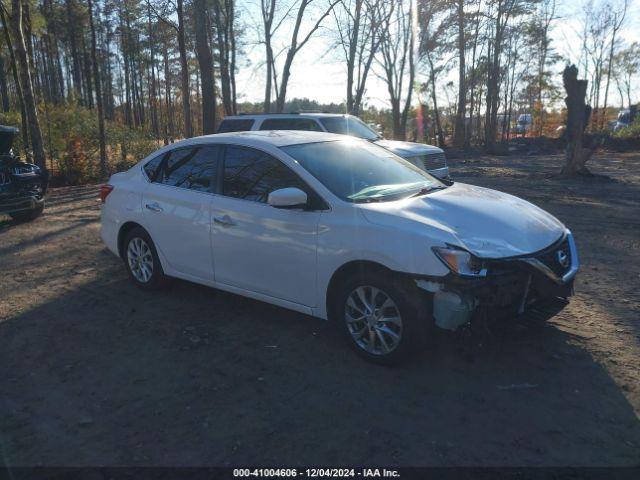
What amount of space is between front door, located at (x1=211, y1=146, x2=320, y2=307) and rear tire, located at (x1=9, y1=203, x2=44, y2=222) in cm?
626

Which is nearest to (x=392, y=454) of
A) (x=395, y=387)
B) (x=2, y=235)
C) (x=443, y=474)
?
(x=443, y=474)

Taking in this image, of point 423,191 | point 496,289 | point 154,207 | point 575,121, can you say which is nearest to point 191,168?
point 154,207

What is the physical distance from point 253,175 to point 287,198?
815mm

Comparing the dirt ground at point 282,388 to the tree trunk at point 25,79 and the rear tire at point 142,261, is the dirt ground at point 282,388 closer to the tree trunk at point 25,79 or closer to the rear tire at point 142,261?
the rear tire at point 142,261

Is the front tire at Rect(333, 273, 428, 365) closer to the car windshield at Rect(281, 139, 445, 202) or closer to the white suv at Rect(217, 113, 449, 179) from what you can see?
the car windshield at Rect(281, 139, 445, 202)

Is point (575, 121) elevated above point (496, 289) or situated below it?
above

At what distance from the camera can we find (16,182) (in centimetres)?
890

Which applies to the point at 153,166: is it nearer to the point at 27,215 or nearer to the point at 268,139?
the point at 268,139

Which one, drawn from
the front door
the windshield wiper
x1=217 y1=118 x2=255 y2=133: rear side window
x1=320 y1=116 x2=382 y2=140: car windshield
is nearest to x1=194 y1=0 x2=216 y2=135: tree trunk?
x1=217 y1=118 x2=255 y2=133: rear side window

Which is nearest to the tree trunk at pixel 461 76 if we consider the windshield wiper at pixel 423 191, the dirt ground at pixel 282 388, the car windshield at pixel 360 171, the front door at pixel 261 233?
the dirt ground at pixel 282 388

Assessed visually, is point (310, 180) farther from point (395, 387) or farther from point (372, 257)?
point (395, 387)

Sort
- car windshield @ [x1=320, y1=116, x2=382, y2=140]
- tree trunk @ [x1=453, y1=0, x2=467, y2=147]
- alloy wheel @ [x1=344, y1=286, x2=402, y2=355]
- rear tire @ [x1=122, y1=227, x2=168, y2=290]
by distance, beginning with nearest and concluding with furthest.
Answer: alloy wheel @ [x1=344, y1=286, x2=402, y2=355], rear tire @ [x1=122, y1=227, x2=168, y2=290], car windshield @ [x1=320, y1=116, x2=382, y2=140], tree trunk @ [x1=453, y1=0, x2=467, y2=147]

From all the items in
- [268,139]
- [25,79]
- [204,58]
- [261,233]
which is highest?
[204,58]

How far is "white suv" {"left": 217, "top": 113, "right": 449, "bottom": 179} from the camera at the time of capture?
11.1 metres
